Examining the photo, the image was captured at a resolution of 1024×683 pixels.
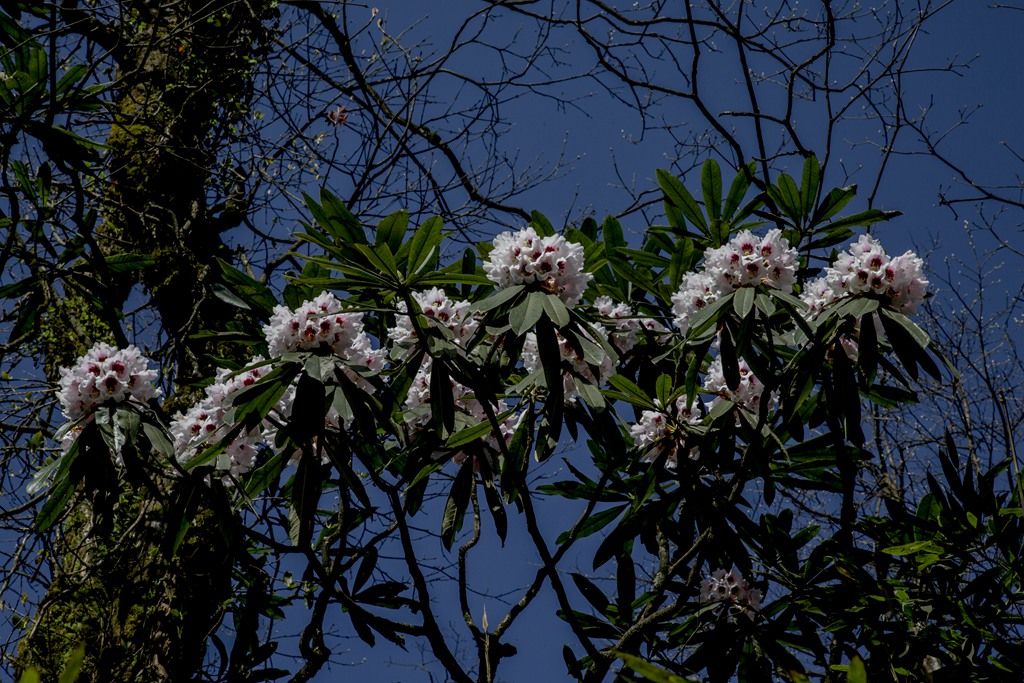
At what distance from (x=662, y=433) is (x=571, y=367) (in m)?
0.37

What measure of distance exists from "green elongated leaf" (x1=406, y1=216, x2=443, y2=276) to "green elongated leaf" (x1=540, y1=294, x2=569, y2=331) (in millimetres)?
291

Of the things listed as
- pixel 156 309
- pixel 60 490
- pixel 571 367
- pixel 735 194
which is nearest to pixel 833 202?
pixel 735 194

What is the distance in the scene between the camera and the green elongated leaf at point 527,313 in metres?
1.91

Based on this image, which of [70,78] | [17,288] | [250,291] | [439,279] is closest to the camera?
[439,279]

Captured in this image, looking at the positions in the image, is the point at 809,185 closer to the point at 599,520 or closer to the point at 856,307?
the point at 856,307

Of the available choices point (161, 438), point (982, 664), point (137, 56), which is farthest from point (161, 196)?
point (982, 664)

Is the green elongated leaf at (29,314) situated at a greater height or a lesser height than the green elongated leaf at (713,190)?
greater

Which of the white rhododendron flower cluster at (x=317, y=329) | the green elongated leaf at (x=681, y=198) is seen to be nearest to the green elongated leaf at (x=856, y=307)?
the green elongated leaf at (x=681, y=198)

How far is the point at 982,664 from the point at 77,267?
316 centimetres

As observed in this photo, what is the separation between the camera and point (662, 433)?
7.96 feet

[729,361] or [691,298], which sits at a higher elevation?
[691,298]

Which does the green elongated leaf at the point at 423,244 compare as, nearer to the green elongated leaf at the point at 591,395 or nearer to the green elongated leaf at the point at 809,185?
the green elongated leaf at the point at 591,395

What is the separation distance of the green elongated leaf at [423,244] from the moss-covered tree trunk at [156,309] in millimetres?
788

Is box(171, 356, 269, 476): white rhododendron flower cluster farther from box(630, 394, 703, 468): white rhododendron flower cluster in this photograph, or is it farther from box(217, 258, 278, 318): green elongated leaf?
box(630, 394, 703, 468): white rhododendron flower cluster
